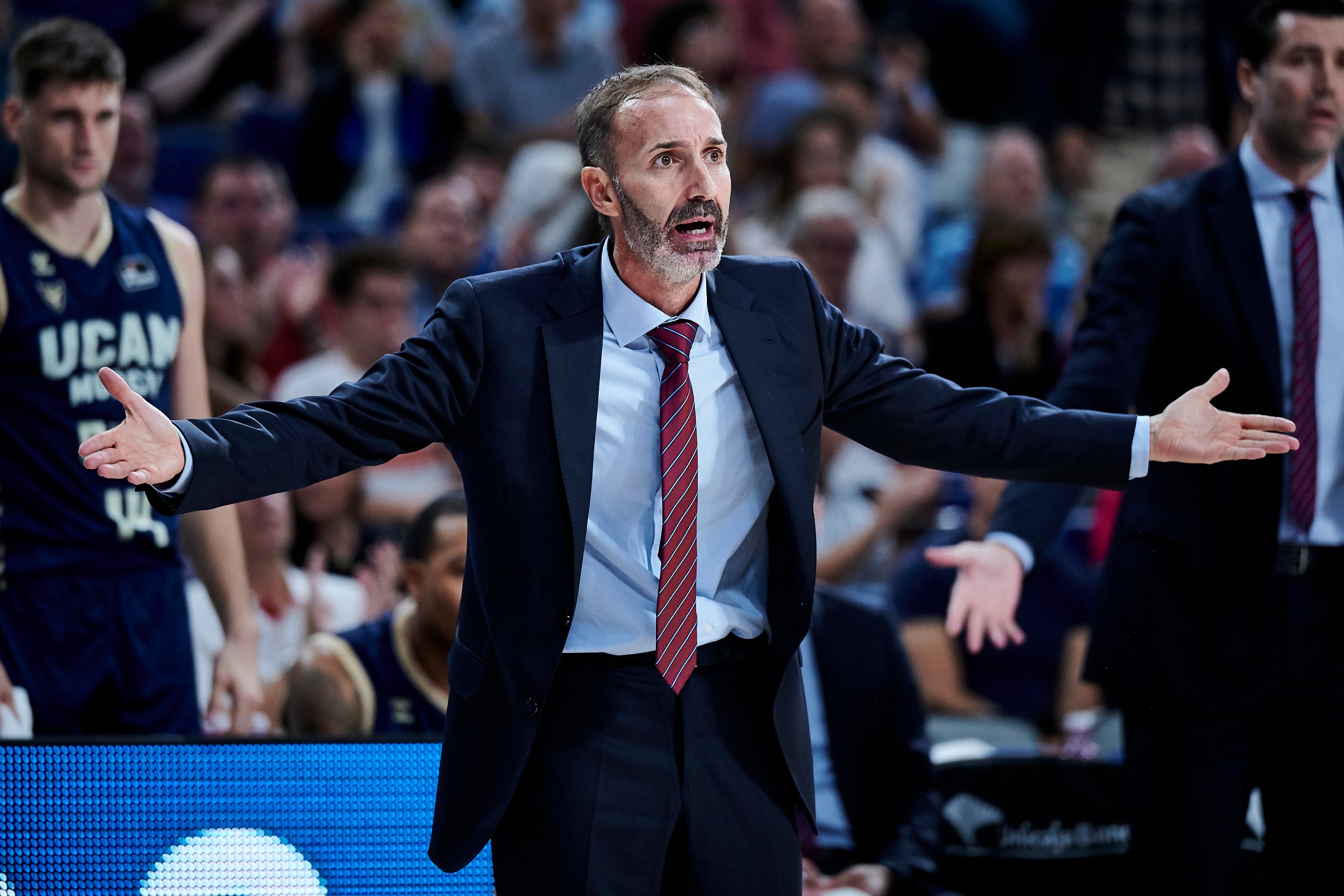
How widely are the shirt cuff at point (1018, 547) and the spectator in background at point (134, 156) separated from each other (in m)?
5.10

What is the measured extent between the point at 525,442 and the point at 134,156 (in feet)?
17.6

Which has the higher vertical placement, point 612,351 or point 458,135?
point 458,135

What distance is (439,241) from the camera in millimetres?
7074

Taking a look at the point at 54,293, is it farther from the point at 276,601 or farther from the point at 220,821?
the point at 276,601

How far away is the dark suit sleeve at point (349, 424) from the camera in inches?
88.0

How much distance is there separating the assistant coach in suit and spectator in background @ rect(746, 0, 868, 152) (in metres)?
5.82

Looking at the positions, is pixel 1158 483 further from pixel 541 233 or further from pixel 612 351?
pixel 541 233

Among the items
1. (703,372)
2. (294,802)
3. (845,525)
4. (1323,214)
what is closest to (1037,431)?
(703,372)

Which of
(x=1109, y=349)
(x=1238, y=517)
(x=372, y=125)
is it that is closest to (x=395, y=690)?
(x=1109, y=349)

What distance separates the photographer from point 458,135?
27.9 ft

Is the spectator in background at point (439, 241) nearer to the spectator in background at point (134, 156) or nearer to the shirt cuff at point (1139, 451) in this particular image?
the spectator in background at point (134, 156)

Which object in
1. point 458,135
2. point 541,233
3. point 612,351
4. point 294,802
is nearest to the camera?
point 612,351

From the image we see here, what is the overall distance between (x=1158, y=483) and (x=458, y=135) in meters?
6.01

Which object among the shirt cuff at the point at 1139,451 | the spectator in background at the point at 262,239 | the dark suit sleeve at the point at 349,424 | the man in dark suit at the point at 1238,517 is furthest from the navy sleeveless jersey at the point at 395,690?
the spectator in background at the point at 262,239
